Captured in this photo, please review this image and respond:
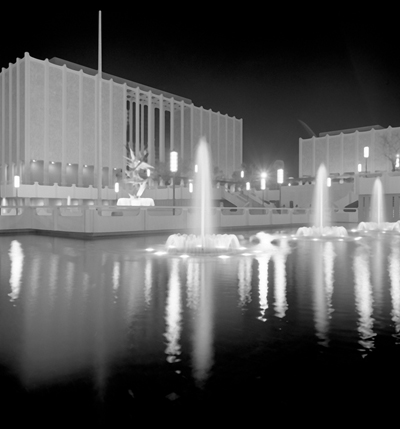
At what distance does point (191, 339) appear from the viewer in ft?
13.1

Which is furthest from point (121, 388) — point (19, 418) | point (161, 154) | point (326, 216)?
point (161, 154)

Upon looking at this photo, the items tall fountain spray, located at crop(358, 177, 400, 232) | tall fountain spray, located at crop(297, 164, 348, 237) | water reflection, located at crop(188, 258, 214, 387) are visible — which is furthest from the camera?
tall fountain spray, located at crop(358, 177, 400, 232)

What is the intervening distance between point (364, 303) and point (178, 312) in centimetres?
241

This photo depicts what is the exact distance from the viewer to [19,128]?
49.5 meters

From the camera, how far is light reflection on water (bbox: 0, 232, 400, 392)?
3.55 meters

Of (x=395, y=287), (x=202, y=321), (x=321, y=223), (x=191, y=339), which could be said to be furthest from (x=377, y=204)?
(x=191, y=339)

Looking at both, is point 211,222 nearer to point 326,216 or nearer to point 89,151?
point 326,216

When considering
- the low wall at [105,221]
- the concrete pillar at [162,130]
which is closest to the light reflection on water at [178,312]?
the low wall at [105,221]

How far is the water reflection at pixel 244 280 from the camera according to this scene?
5.78 m

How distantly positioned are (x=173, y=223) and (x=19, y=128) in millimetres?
36031

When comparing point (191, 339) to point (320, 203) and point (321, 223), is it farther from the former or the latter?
point (320, 203)

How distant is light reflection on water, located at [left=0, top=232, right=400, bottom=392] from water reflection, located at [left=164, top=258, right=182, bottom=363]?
11 mm

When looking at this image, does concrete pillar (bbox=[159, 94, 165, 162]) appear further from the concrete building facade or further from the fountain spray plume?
the concrete building facade

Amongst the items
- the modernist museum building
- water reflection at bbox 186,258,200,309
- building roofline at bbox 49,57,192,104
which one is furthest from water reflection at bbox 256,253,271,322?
building roofline at bbox 49,57,192,104
